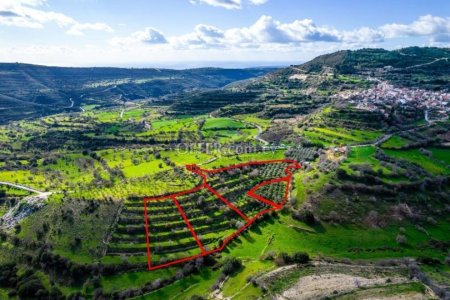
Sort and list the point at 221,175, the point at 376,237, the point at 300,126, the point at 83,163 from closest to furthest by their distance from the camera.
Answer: the point at 376,237 < the point at 221,175 < the point at 83,163 < the point at 300,126

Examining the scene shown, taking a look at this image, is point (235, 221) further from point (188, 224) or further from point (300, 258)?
point (300, 258)

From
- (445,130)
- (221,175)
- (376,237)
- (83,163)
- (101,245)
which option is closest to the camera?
(101,245)

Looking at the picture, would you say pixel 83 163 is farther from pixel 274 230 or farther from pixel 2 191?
pixel 274 230

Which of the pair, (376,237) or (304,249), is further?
(376,237)

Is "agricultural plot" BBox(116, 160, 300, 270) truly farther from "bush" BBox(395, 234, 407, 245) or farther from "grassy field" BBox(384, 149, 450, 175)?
"grassy field" BBox(384, 149, 450, 175)

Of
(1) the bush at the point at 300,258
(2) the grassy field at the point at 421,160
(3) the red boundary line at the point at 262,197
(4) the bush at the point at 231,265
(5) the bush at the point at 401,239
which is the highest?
(2) the grassy field at the point at 421,160

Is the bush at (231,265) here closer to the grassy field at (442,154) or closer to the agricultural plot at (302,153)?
the agricultural plot at (302,153)

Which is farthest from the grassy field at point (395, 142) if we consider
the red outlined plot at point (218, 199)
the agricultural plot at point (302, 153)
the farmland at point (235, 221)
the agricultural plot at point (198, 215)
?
the agricultural plot at point (198, 215)

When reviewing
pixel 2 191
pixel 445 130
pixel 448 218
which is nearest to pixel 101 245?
pixel 2 191

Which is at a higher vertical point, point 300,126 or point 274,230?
point 300,126
